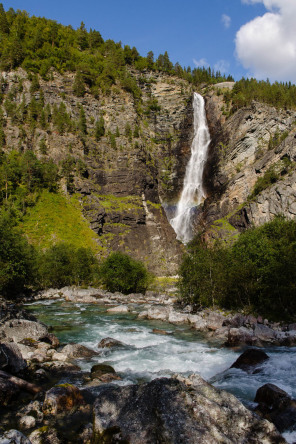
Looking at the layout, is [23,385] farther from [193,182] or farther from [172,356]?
[193,182]

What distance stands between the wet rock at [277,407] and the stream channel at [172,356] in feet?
1.64

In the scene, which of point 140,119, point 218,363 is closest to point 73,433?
point 218,363

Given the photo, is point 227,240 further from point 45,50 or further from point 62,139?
point 45,50

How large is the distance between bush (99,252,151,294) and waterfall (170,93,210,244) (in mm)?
31958

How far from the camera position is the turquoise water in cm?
1335

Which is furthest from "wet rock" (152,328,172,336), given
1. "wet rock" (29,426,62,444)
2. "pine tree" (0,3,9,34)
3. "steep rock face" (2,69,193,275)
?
"pine tree" (0,3,9,34)

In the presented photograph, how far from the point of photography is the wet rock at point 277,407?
27.1 feet

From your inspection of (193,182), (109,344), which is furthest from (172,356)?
(193,182)

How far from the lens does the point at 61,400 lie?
395 inches

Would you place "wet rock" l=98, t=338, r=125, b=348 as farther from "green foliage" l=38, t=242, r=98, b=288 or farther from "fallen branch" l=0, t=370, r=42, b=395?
"green foliage" l=38, t=242, r=98, b=288

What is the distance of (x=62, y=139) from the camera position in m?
97.0

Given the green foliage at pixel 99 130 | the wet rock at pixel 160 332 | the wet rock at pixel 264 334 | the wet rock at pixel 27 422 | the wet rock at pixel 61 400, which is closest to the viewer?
the wet rock at pixel 27 422

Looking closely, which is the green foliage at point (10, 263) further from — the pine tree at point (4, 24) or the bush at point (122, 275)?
the pine tree at point (4, 24)

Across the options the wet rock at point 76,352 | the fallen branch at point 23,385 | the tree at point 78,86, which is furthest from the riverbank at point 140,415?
the tree at point 78,86
